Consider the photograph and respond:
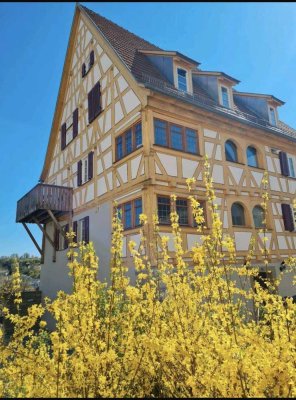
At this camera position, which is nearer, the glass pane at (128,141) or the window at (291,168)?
the glass pane at (128,141)

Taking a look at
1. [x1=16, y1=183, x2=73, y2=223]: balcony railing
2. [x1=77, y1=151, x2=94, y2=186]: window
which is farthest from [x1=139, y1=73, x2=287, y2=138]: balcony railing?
[x1=16, y1=183, x2=73, y2=223]: balcony railing

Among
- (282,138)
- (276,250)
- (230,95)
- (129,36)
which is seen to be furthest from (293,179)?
(129,36)

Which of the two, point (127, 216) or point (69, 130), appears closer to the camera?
point (127, 216)

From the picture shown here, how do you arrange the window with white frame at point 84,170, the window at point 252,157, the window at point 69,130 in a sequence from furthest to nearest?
the window at point 69,130, the window with white frame at point 84,170, the window at point 252,157

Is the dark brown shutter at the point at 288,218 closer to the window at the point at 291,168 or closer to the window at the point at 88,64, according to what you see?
the window at the point at 291,168

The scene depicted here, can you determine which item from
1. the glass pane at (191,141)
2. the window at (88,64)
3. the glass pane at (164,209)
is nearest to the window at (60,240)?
the glass pane at (164,209)

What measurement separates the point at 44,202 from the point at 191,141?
7212mm

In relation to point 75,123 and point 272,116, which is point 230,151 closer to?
point 272,116

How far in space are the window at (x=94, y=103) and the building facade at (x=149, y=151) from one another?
0.09 m

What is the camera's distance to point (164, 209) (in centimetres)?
978

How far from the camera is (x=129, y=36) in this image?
51.5 ft

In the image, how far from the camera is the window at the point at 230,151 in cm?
1247

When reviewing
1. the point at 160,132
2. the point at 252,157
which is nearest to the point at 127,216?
the point at 160,132

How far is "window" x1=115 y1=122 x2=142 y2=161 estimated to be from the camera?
34.2 feet
